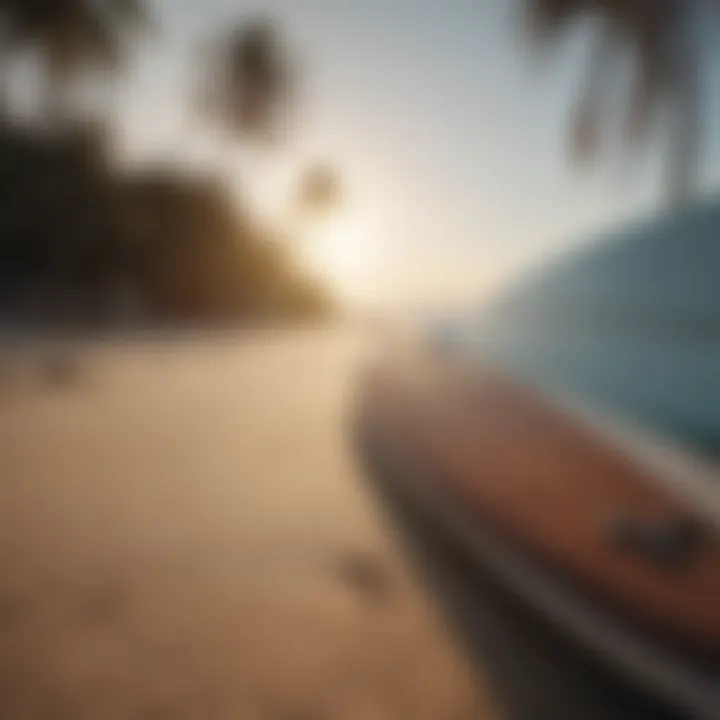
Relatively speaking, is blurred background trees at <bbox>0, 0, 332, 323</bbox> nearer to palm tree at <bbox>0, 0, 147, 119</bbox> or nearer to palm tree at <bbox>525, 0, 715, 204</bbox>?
palm tree at <bbox>0, 0, 147, 119</bbox>

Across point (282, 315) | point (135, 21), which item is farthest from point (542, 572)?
point (282, 315)

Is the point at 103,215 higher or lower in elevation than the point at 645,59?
lower

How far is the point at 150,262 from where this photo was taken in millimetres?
9062

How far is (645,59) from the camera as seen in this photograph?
3.50 meters

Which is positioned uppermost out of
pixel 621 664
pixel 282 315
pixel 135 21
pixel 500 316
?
pixel 135 21

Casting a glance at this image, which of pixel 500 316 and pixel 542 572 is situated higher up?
pixel 500 316

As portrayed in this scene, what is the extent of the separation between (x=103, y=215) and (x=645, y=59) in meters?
6.66

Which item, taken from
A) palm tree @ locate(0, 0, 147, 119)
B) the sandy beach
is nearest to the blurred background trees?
palm tree @ locate(0, 0, 147, 119)

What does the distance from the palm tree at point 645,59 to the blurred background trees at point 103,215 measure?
53.0 inches

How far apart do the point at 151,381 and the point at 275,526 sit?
2959mm

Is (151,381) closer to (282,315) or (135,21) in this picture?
(135,21)

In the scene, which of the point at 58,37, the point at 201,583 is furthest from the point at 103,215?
the point at 201,583

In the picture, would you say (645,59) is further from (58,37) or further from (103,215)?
(103,215)

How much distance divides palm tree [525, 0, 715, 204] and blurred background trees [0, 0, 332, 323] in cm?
135
